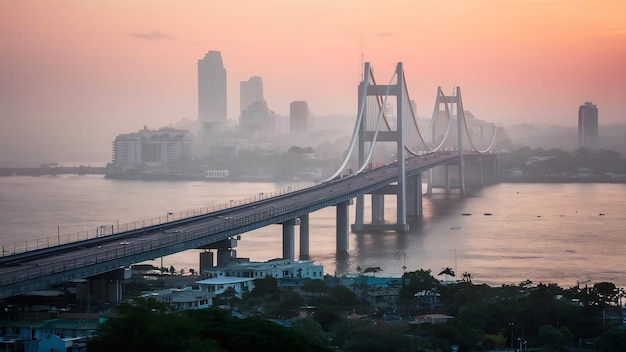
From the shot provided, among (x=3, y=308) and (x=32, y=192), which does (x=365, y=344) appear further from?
(x=32, y=192)

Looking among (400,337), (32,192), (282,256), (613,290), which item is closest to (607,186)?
(32,192)

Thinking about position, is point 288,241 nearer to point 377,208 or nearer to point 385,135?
point 377,208

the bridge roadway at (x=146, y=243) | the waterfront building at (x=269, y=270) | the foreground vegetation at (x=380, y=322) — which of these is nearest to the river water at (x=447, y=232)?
the bridge roadway at (x=146, y=243)

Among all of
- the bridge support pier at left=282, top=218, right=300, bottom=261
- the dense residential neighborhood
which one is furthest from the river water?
the dense residential neighborhood

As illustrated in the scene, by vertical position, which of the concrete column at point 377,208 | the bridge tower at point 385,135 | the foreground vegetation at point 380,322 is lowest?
the foreground vegetation at point 380,322

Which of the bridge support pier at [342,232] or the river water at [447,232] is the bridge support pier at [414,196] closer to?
the river water at [447,232]

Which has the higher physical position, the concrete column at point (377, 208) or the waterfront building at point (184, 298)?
the concrete column at point (377, 208)

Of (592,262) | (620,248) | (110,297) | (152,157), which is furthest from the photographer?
(152,157)

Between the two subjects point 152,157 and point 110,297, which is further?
point 152,157
